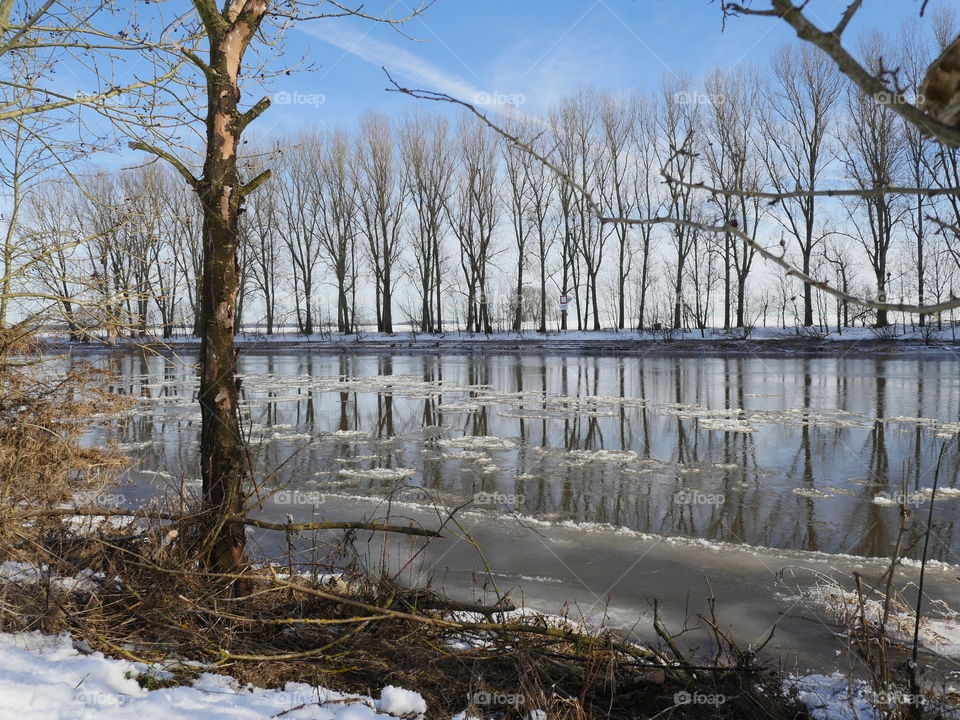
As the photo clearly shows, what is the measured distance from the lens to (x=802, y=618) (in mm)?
4500

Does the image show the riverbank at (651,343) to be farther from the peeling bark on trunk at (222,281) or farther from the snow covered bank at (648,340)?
the peeling bark on trunk at (222,281)

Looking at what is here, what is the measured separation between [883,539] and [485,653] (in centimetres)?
448

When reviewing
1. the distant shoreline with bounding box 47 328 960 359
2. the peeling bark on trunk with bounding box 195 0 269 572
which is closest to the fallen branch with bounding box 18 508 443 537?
the peeling bark on trunk with bounding box 195 0 269 572

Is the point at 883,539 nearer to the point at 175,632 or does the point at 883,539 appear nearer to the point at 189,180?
the point at 175,632

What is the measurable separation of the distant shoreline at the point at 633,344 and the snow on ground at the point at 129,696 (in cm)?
2228

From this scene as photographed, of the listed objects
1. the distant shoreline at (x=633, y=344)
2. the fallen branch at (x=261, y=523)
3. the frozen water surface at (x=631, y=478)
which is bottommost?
the frozen water surface at (x=631, y=478)

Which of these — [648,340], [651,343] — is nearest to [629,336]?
[648,340]

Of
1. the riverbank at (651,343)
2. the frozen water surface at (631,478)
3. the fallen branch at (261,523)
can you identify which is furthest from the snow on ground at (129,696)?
the riverbank at (651,343)

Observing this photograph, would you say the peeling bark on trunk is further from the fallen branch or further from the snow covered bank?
the snow covered bank

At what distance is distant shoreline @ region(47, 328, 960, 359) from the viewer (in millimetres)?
29812

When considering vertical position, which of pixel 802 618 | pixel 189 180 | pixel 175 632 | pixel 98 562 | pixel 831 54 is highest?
pixel 189 180

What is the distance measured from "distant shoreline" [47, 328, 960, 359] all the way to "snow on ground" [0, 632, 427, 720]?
877 inches

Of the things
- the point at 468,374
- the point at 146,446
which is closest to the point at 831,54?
the point at 146,446

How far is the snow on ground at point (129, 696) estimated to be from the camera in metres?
2.67
